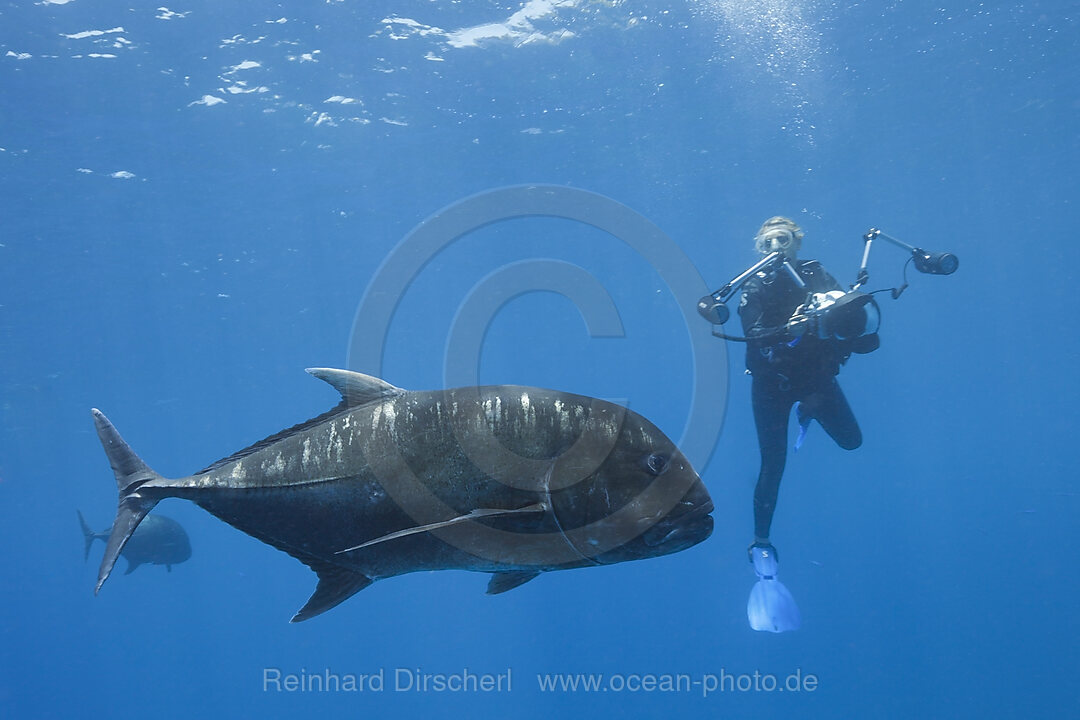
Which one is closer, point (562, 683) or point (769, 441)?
point (769, 441)

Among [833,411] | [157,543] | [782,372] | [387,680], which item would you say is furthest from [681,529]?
[387,680]

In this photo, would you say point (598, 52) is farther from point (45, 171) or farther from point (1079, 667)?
point (1079, 667)

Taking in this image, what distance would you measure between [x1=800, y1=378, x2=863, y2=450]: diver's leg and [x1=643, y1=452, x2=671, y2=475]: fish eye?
282 inches

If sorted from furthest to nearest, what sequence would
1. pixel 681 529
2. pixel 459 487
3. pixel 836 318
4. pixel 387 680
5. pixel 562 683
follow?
pixel 387 680 → pixel 562 683 → pixel 836 318 → pixel 459 487 → pixel 681 529

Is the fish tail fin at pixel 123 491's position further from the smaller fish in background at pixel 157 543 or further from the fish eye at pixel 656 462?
the smaller fish in background at pixel 157 543

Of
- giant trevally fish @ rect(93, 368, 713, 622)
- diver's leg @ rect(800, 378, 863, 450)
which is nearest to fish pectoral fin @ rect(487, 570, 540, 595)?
giant trevally fish @ rect(93, 368, 713, 622)

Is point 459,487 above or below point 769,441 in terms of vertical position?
below

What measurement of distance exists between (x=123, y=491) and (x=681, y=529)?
8.51ft

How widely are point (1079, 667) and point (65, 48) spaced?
41.1 meters

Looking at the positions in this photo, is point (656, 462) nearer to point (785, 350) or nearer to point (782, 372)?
point (785, 350)

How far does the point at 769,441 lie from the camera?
8.95 meters

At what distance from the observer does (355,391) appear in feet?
9.17

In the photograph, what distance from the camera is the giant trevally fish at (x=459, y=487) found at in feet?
7.71

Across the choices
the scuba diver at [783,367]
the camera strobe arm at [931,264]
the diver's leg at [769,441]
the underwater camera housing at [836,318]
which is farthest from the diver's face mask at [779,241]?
the diver's leg at [769,441]
